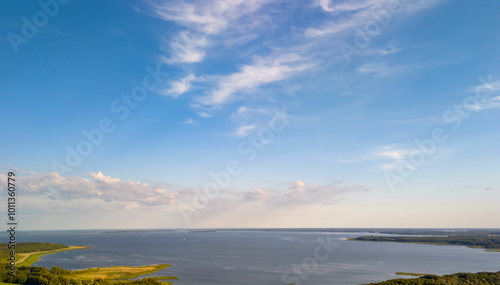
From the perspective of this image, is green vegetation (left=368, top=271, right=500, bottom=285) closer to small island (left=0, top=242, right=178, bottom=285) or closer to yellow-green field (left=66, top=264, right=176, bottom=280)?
small island (left=0, top=242, right=178, bottom=285)

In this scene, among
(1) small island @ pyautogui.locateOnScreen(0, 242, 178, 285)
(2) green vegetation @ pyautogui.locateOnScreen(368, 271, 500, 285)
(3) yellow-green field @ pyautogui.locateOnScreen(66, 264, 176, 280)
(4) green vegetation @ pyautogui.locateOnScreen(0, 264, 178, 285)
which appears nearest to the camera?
(2) green vegetation @ pyautogui.locateOnScreen(368, 271, 500, 285)

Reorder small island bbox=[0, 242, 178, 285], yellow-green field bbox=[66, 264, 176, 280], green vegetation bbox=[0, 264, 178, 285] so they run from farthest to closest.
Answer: yellow-green field bbox=[66, 264, 176, 280], small island bbox=[0, 242, 178, 285], green vegetation bbox=[0, 264, 178, 285]

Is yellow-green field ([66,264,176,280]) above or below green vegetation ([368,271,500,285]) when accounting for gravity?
below

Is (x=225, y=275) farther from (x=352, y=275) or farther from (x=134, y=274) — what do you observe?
(x=352, y=275)

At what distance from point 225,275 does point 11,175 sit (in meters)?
56.7

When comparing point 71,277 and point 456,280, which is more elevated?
point 71,277

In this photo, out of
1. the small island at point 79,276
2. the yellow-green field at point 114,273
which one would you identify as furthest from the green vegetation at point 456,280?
the yellow-green field at point 114,273

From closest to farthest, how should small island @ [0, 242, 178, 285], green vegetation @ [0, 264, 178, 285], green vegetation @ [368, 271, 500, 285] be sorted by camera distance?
green vegetation @ [368, 271, 500, 285]
green vegetation @ [0, 264, 178, 285]
small island @ [0, 242, 178, 285]

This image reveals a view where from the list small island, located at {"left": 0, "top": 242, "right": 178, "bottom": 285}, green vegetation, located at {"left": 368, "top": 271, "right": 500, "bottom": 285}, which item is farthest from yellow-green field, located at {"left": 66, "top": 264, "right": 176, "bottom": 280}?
green vegetation, located at {"left": 368, "top": 271, "right": 500, "bottom": 285}

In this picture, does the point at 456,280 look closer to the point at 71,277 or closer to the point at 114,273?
the point at 114,273

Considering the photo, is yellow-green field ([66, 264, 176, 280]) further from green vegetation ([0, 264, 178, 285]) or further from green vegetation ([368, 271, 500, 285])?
green vegetation ([368, 271, 500, 285])

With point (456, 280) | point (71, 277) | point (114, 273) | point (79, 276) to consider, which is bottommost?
point (114, 273)

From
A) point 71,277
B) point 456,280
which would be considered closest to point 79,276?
point 71,277

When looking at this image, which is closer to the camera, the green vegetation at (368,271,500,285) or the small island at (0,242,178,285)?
the green vegetation at (368,271,500,285)
